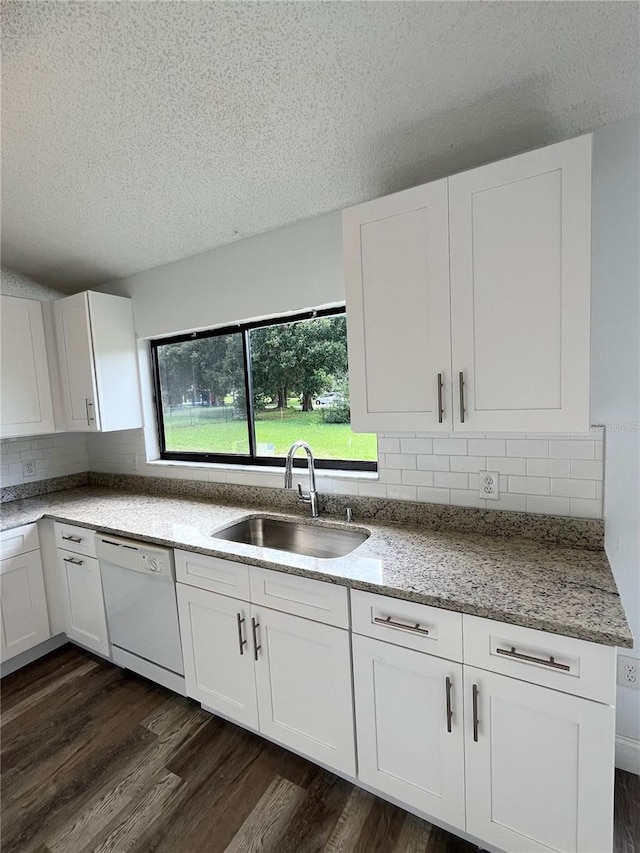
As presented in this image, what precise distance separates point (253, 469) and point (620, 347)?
1.92 metres

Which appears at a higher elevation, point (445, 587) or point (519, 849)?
point (445, 587)

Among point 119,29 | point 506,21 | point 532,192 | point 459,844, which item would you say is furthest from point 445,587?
point 119,29

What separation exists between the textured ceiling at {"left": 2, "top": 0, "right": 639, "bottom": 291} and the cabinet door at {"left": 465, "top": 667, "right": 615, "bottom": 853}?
6.09 feet

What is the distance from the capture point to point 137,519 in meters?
2.24

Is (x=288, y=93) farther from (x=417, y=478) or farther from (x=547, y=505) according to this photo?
(x=547, y=505)

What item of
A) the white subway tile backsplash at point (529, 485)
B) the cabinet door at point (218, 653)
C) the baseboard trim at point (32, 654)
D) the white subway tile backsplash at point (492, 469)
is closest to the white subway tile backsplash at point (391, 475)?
the white subway tile backsplash at point (492, 469)

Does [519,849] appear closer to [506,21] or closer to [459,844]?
[459,844]

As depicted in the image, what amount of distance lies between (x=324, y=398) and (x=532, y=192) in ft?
4.56

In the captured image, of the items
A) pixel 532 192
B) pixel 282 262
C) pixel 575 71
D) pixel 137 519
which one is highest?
pixel 575 71

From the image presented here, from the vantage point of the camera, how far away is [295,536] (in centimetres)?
212

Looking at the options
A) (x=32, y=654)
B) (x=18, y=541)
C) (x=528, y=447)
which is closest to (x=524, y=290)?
(x=528, y=447)

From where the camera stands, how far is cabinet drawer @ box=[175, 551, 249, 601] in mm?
1675

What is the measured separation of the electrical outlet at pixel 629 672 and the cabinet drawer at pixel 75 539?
8.27ft

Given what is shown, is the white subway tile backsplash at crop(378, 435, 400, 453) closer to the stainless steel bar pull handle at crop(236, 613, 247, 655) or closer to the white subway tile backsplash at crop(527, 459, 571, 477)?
the white subway tile backsplash at crop(527, 459, 571, 477)
